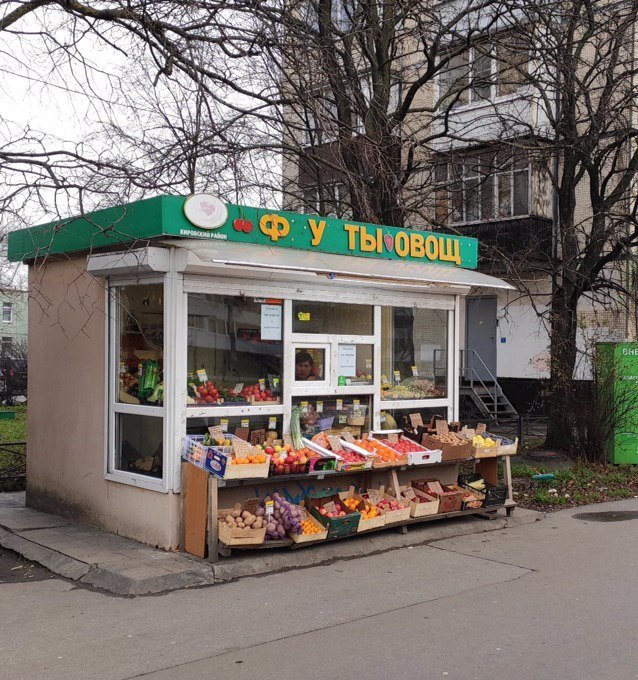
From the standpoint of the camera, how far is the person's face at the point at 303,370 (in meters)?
8.33

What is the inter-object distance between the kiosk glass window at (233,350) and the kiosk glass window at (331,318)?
0.87 ft

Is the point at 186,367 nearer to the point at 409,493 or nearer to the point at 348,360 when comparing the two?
the point at 348,360

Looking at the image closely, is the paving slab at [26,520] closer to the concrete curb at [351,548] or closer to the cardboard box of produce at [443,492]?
the concrete curb at [351,548]

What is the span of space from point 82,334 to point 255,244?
2.25 m

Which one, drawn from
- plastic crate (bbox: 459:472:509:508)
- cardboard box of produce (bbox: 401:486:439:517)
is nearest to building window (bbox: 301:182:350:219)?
plastic crate (bbox: 459:472:509:508)

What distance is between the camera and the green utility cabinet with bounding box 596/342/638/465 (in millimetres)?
12852

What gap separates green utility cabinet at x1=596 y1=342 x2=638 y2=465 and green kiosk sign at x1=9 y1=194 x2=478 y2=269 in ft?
14.0

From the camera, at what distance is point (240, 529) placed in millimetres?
6949

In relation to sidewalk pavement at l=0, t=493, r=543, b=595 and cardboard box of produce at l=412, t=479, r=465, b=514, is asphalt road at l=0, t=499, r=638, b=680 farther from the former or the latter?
cardboard box of produce at l=412, t=479, r=465, b=514

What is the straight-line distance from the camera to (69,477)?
8641 millimetres

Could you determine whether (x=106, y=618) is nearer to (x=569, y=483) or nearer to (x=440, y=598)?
(x=440, y=598)

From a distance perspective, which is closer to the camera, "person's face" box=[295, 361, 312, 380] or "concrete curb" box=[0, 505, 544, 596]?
"concrete curb" box=[0, 505, 544, 596]

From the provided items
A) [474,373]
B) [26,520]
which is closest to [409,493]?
[26,520]

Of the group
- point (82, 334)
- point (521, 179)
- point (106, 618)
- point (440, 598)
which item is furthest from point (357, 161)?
point (521, 179)
